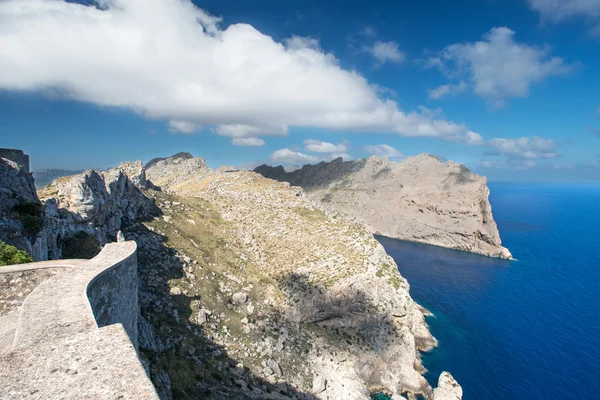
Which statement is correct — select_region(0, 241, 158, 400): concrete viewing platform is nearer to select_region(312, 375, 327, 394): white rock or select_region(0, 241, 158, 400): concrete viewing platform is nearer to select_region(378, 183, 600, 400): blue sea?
select_region(312, 375, 327, 394): white rock

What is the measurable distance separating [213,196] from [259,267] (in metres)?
31.1

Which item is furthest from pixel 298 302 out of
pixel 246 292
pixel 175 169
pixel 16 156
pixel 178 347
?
pixel 175 169

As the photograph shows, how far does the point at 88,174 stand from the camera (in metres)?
40.9

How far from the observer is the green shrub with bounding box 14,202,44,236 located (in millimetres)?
24487

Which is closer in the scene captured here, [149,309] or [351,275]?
[149,309]

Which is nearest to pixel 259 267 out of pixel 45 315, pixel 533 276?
pixel 45 315

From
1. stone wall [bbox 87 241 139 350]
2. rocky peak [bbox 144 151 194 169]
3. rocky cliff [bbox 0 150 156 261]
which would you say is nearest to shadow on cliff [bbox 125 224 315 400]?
rocky cliff [bbox 0 150 156 261]

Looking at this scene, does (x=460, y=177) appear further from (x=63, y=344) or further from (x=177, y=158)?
(x=63, y=344)

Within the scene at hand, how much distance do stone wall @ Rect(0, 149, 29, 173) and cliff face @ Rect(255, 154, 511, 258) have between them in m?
129

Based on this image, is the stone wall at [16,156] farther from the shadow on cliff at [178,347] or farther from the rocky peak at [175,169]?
the rocky peak at [175,169]

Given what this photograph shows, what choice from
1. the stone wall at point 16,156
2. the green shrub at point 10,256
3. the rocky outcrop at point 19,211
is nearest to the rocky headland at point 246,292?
the rocky outcrop at point 19,211

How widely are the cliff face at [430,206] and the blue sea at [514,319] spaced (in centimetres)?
1231

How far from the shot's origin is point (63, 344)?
899 centimetres

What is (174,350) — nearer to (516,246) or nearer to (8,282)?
(8,282)
